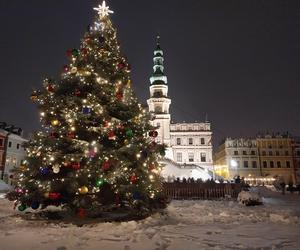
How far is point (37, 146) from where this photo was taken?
37.6ft

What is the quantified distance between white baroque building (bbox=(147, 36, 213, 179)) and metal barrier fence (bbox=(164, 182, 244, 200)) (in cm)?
4218

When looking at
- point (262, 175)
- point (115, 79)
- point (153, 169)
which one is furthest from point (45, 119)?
point (262, 175)

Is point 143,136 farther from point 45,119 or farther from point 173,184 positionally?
point 173,184

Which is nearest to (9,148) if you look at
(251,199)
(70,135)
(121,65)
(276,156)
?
(121,65)

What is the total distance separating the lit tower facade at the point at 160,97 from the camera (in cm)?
6750

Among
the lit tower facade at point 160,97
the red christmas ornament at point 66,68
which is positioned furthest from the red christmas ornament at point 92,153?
the lit tower facade at point 160,97

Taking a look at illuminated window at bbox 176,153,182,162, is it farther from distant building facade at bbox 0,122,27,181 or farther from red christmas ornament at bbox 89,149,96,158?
red christmas ornament at bbox 89,149,96,158

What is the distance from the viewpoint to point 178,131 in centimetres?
7056

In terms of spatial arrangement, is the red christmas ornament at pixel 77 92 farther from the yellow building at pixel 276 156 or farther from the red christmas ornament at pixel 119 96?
the yellow building at pixel 276 156

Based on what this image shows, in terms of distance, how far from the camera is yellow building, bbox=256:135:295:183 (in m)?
75.4

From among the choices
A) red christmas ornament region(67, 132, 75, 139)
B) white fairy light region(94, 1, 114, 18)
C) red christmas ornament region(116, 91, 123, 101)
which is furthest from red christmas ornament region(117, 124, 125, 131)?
white fairy light region(94, 1, 114, 18)

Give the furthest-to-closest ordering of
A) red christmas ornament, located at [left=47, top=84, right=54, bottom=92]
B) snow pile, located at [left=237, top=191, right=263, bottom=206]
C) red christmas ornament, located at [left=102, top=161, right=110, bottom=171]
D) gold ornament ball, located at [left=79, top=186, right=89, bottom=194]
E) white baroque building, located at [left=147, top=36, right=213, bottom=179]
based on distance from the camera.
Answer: white baroque building, located at [left=147, top=36, right=213, bottom=179], snow pile, located at [left=237, top=191, right=263, bottom=206], red christmas ornament, located at [left=47, top=84, right=54, bottom=92], red christmas ornament, located at [left=102, top=161, right=110, bottom=171], gold ornament ball, located at [left=79, top=186, right=89, bottom=194]

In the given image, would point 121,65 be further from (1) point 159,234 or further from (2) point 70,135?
(1) point 159,234

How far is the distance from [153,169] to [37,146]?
4.86m
